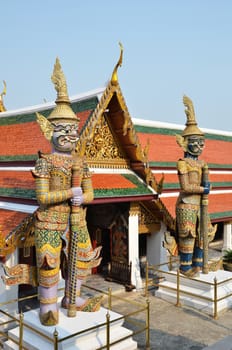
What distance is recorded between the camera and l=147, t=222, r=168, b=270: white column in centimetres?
1158

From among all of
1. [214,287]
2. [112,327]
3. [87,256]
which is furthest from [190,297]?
[87,256]

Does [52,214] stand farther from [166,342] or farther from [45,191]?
[166,342]

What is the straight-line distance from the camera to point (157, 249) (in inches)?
458

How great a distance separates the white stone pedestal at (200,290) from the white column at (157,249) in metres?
1.29

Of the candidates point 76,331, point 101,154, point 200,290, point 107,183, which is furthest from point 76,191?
point 200,290

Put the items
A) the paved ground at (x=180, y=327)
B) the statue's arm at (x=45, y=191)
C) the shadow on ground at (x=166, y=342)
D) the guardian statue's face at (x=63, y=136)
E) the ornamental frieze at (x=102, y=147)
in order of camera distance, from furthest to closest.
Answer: the ornamental frieze at (x=102, y=147), the paved ground at (x=180, y=327), the shadow on ground at (x=166, y=342), the guardian statue's face at (x=63, y=136), the statue's arm at (x=45, y=191)

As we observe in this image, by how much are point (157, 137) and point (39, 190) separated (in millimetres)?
9960

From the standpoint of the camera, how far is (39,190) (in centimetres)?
617

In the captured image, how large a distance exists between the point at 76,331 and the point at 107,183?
4239 mm

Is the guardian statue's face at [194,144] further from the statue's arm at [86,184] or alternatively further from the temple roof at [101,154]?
the statue's arm at [86,184]

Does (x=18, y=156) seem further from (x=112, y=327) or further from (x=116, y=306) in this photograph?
(x=112, y=327)

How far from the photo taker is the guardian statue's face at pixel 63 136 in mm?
6453

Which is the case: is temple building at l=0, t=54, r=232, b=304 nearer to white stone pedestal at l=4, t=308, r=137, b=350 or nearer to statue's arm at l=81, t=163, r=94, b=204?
white stone pedestal at l=4, t=308, r=137, b=350

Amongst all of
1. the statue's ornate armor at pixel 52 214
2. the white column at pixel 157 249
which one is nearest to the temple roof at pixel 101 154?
the white column at pixel 157 249
